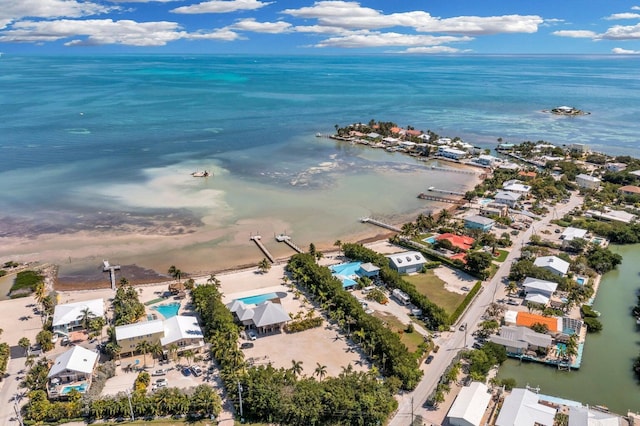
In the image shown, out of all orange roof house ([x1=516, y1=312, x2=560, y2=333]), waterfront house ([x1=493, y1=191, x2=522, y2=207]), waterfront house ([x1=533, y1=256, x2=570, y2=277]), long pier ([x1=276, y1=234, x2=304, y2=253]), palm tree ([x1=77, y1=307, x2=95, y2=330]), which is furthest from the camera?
waterfront house ([x1=493, y1=191, x2=522, y2=207])

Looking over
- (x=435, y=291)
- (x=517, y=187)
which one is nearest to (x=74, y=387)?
(x=435, y=291)

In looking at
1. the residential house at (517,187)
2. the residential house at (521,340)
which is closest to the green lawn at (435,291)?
the residential house at (521,340)

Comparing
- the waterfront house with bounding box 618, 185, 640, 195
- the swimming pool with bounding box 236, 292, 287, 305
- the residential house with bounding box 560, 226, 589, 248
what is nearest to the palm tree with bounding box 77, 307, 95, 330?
the swimming pool with bounding box 236, 292, 287, 305

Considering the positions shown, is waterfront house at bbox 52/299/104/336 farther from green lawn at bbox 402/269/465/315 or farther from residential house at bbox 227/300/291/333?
green lawn at bbox 402/269/465/315

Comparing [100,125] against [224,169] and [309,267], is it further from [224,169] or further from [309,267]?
[309,267]

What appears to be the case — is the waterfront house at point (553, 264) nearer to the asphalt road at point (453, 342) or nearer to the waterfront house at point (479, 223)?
the asphalt road at point (453, 342)

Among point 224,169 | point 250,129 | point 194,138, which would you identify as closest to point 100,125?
point 194,138
